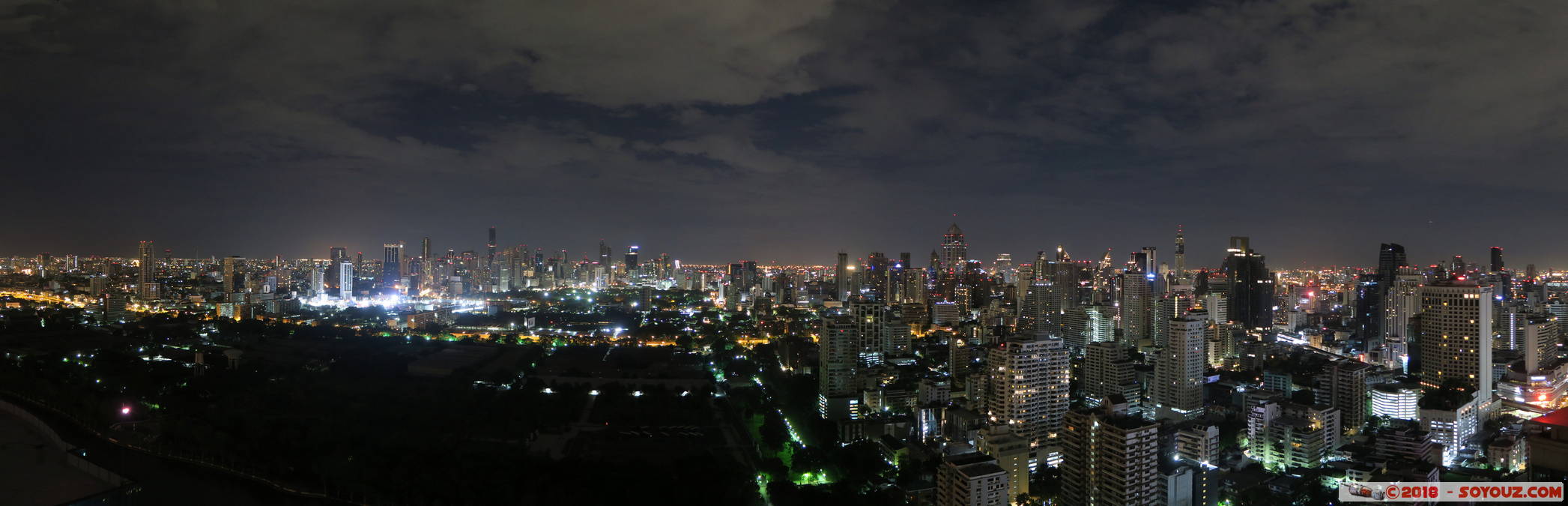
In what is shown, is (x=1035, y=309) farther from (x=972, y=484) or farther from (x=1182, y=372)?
(x=972, y=484)

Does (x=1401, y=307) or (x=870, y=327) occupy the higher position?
(x=1401, y=307)

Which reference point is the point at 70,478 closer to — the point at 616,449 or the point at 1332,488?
the point at 616,449

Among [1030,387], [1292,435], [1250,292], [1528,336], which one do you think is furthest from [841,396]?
[1250,292]

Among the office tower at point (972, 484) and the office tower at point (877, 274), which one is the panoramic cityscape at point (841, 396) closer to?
the office tower at point (972, 484)

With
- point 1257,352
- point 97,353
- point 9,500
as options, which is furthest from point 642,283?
point 9,500

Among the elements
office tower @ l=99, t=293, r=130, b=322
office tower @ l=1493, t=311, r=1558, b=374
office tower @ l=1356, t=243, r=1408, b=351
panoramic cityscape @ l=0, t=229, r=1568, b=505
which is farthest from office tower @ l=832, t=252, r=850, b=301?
office tower @ l=99, t=293, r=130, b=322

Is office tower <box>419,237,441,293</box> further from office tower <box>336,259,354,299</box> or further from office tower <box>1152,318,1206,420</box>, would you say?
office tower <box>1152,318,1206,420</box>

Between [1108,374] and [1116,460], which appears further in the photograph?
[1108,374]
